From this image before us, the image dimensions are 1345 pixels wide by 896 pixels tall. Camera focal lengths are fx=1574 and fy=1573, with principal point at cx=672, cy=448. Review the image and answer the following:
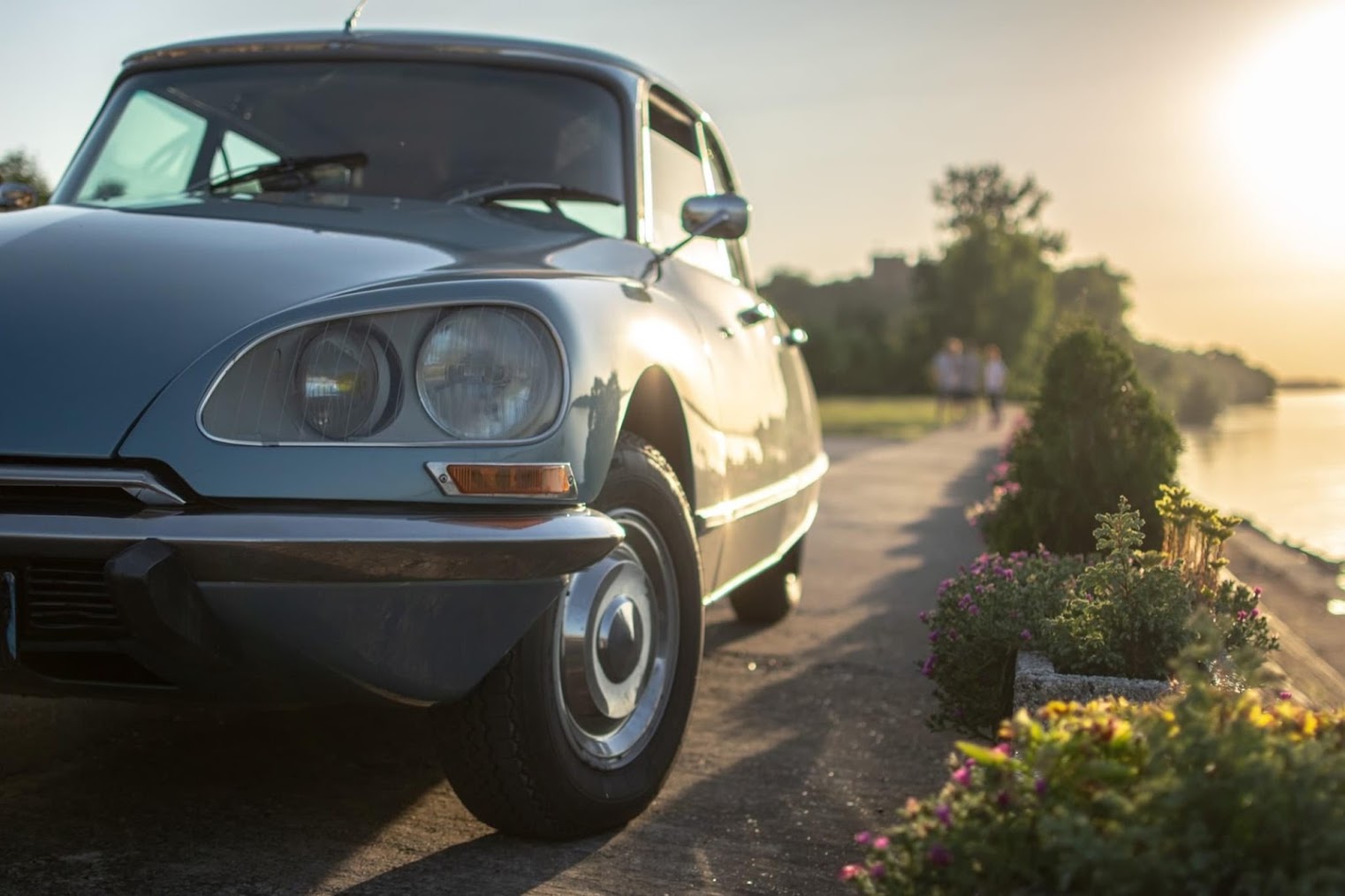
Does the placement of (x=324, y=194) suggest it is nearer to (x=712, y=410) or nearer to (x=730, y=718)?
(x=712, y=410)

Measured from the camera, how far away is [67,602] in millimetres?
2770

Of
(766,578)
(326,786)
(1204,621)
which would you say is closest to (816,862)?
(326,786)

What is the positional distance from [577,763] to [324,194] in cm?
176

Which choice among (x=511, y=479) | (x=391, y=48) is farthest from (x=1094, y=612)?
(x=391, y=48)

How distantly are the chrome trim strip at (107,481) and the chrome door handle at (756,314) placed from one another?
8.48 feet

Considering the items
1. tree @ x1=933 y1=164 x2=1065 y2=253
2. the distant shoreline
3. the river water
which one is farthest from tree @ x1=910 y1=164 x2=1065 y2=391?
the distant shoreline

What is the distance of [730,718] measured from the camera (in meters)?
4.80

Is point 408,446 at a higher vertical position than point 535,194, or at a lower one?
lower

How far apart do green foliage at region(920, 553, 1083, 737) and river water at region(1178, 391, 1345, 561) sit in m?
0.72

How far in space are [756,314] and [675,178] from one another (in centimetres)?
57

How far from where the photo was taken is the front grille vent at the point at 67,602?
275cm

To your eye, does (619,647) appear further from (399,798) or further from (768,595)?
(768,595)

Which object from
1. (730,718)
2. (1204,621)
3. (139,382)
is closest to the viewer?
(1204,621)

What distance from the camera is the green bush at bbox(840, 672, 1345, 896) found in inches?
75.4
